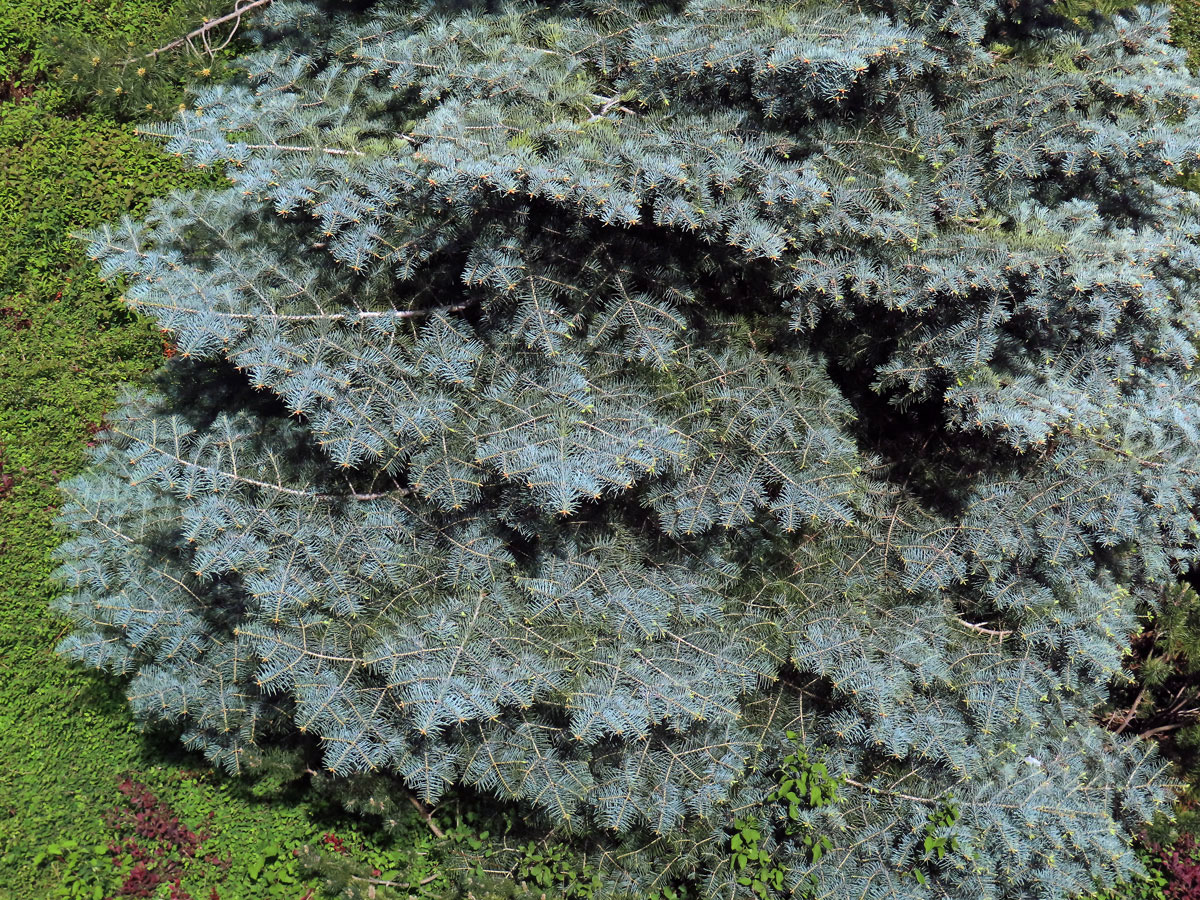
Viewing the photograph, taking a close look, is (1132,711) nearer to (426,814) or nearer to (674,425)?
(674,425)

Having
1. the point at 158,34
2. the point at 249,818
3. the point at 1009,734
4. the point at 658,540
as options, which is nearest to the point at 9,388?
the point at 158,34

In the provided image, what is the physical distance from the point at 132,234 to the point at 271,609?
4.73ft

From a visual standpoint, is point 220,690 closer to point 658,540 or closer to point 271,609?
point 271,609

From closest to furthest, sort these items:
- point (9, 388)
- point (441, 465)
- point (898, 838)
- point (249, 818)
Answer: point (441, 465)
point (898, 838)
point (249, 818)
point (9, 388)

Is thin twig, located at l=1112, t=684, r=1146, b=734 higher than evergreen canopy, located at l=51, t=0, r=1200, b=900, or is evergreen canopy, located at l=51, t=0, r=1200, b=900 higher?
evergreen canopy, located at l=51, t=0, r=1200, b=900

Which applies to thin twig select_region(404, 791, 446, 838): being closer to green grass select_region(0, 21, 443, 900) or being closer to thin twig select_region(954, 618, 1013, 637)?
green grass select_region(0, 21, 443, 900)

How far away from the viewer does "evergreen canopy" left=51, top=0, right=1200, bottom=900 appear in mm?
2750

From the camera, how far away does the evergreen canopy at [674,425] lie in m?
2.75

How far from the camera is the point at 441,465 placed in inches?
108

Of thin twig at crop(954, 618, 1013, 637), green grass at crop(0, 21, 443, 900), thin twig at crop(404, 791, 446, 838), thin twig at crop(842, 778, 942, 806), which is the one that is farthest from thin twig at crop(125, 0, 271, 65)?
thin twig at crop(842, 778, 942, 806)

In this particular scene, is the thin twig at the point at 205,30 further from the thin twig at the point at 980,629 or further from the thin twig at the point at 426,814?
the thin twig at the point at 980,629

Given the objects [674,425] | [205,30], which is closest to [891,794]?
[674,425]

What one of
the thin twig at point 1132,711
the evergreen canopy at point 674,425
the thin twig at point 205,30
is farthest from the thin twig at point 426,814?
the thin twig at point 205,30

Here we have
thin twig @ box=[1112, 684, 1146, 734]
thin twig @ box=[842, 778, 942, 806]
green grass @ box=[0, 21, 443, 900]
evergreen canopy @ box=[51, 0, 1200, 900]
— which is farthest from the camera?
thin twig @ box=[1112, 684, 1146, 734]
